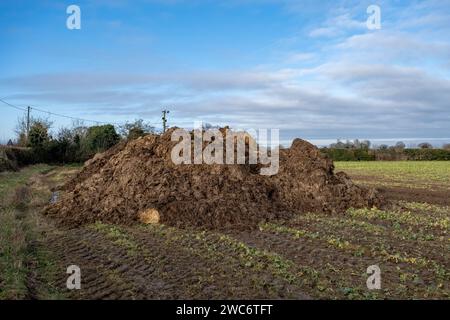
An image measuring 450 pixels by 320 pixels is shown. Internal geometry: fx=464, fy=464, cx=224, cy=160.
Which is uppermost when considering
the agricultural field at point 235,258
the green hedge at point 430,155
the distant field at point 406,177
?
the green hedge at point 430,155

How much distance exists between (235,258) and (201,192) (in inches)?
175

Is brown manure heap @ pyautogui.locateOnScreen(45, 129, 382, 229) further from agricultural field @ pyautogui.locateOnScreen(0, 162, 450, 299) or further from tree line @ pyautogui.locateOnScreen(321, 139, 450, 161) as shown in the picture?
tree line @ pyautogui.locateOnScreen(321, 139, 450, 161)

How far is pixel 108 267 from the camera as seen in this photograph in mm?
7297

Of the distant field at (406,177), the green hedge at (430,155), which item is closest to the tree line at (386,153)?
the green hedge at (430,155)

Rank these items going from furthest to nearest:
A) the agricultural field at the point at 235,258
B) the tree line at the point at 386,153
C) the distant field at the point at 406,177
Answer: the tree line at the point at 386,153 → the distant field at the point at 406,177 → the agricultural field at the point at 235,258

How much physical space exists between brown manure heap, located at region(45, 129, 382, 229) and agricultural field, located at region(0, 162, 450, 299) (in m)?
0.54

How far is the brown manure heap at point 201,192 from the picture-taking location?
37.5 feet

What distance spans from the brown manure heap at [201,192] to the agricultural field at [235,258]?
536 millimetres

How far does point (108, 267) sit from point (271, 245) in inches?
125

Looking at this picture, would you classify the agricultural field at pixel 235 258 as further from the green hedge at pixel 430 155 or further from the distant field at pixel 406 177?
the green hedge at pixel 430 155

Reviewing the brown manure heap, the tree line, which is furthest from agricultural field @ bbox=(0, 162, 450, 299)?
the tree line

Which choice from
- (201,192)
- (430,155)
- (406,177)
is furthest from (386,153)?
(201,192)
